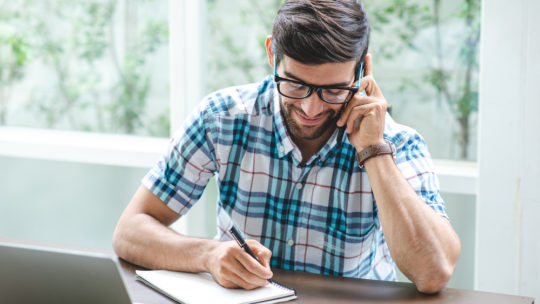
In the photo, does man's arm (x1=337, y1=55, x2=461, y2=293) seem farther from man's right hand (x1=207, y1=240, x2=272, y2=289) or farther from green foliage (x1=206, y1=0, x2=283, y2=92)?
green foliage (x1=206, y1=0, x2=283, y2=92)

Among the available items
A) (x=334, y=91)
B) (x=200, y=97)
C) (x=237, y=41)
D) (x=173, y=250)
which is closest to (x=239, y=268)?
(x=173, y=250)

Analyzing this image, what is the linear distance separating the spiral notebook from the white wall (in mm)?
1190

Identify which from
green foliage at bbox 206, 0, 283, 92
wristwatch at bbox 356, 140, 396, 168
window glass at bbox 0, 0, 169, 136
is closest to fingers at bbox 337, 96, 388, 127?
wristwatch at bbox 356, 140, 396, 168

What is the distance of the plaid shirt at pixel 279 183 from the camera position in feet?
5.44

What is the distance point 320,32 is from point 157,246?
68 centimetres

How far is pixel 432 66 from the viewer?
2.43 m

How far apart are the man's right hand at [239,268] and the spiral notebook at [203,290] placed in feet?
0.05

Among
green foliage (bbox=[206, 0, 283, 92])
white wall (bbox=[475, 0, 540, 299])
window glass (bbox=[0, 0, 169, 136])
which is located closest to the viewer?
white wall (bbox=[475, 0, 540, 299])

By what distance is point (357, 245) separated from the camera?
167 cm

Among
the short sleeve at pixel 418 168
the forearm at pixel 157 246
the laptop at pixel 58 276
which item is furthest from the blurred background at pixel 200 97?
the laptop at pixel 58 276

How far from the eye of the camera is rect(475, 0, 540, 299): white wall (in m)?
2.09

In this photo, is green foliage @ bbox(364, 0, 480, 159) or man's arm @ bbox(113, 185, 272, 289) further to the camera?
green foliage @ bbox(364, 0, 480, 159)

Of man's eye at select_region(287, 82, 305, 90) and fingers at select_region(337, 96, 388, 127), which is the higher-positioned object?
man's eye at select_region(287, 82, 305, 90)

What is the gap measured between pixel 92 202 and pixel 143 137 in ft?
1.56
